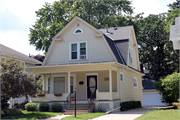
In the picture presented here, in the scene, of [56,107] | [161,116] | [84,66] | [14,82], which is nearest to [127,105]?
[84,66]

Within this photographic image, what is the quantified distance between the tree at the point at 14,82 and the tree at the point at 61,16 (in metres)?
15.9

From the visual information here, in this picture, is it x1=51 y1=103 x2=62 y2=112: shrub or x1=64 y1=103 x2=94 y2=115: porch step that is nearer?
x1=64 y1=103 x2=94 y2=115: porch step

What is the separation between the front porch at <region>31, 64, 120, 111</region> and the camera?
16375 millimetres

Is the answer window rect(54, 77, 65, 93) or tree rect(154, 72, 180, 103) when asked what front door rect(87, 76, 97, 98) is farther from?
tree rect(154, 72, 180, 103)

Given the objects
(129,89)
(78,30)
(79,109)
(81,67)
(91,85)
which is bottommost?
(79,109)

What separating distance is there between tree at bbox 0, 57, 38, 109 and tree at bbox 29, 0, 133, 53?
1594cm

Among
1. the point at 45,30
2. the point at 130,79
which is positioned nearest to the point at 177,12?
the point at 130,79

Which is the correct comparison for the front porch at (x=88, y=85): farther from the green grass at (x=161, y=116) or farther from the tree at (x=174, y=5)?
the tree at (x=174, y=5)

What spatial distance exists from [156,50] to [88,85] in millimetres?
22439

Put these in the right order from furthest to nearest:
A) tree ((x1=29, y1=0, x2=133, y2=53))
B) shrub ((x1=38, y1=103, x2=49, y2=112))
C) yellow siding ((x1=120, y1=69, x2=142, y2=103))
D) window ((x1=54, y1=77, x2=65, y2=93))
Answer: tree ((x1=29, y1=0, x2=133, y2=53)), window ((x1=54, y1=77, x2=65, y2=93)), yellow siding ((x1=120, y1=69, x2=142, y2=103)), shrub ((x1=38, y1=103, x2=49, y2=112))

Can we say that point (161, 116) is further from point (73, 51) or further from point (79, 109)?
point (73, 51)

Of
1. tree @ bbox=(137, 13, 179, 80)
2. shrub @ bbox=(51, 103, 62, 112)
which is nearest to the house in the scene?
shrub @ bbox=(51, 103, 62, 112)

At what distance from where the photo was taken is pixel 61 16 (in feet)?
105

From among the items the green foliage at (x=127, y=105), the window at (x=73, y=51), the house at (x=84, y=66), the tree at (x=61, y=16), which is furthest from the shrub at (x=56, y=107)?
the tree at (x=61, y=16)
